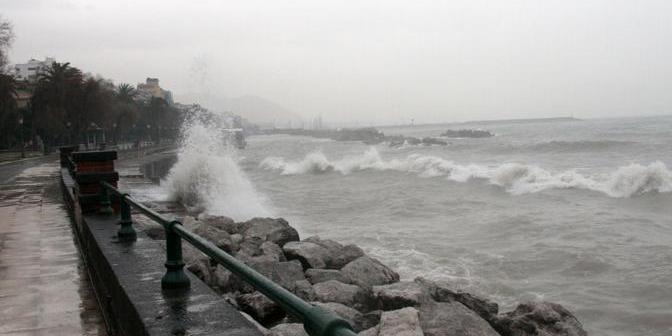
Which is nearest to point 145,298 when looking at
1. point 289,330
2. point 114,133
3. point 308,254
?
point 289,330

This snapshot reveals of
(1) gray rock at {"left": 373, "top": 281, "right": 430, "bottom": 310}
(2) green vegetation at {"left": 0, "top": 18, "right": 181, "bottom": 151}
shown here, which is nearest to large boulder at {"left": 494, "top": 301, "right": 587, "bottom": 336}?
(1) gray rock at {"left": 373, "top": 281, "right": 430, "bottom": 310}

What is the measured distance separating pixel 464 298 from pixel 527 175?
17545 millimetres

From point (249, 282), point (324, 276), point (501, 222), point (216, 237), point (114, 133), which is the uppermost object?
point (114, 133)

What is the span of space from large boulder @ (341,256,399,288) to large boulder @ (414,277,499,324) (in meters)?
0.69

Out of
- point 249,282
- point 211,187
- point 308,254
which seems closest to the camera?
point 249,282

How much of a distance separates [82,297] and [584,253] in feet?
29.1

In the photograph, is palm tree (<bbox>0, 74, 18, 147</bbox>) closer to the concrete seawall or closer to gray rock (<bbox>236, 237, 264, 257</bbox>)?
gray rock (<bbox>236, 237, 264, 257</bbox>)

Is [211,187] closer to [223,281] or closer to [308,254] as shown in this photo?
[308,254]

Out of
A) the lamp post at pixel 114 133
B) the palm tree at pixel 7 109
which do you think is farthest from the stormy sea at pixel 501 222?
the lamp post at pixel 114 133

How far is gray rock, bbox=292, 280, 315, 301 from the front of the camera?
6.80 metres

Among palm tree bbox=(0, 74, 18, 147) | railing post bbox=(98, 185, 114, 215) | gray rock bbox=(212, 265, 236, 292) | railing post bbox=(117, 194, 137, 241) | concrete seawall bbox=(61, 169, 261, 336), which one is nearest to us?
concrete seawall bbox=(61, 169, 261, 336)

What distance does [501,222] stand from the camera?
14.8m

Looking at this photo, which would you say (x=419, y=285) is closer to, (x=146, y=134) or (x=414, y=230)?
(x=414, y=230)

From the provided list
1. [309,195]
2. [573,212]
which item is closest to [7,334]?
[573,212]
